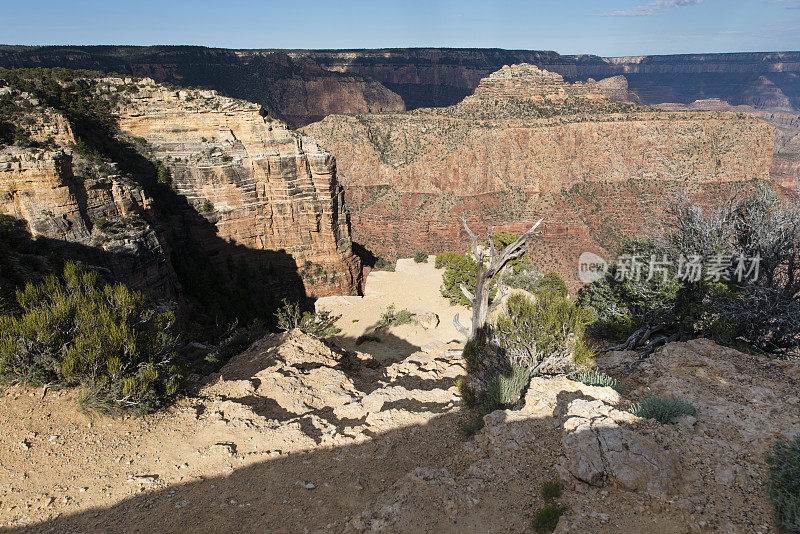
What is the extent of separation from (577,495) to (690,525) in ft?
4.21

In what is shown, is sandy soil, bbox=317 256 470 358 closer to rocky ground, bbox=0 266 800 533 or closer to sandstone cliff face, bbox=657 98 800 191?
rocky ground, bbox=0 266 800 533

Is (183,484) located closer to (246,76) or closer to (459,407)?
(459,407)

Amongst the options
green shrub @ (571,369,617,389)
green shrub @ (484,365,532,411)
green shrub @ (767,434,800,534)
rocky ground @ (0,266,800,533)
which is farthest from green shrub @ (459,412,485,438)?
green shrub @ (767,434,800,534)

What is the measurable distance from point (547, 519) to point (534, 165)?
6010 cm

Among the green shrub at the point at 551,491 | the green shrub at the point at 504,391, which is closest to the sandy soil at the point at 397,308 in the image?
the green shrub at the point at 504,391

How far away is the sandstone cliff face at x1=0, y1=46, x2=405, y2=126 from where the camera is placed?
255 feet

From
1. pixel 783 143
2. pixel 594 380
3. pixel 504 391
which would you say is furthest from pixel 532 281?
pixel 783 143

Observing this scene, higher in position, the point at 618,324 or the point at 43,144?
the point at 43,144

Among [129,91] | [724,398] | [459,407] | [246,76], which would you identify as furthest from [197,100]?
[246,76]

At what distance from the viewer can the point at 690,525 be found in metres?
5.30

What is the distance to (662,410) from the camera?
7465mm

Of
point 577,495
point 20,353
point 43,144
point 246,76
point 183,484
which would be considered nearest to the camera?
point 577,495

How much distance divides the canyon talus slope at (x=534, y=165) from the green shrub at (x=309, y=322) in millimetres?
30759

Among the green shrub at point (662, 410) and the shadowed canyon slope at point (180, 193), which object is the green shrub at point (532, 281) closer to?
the shadowed canyon slope at point (180, 193)
